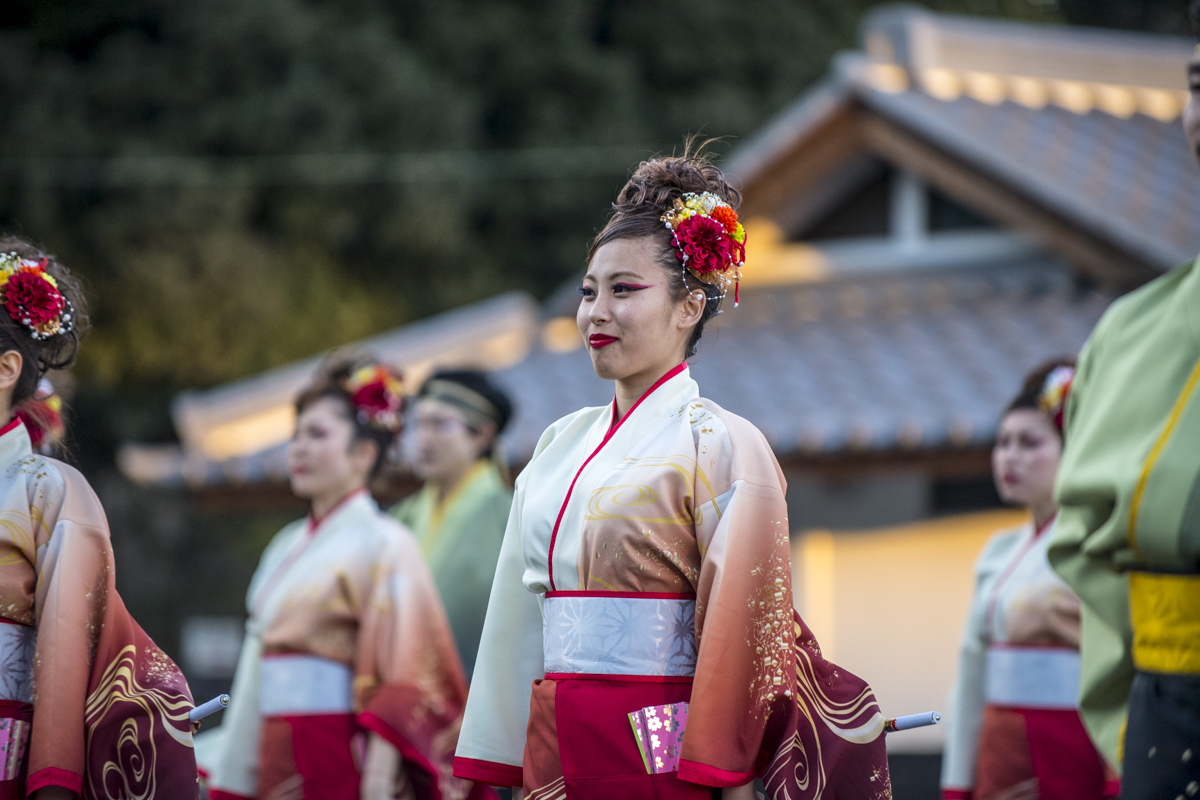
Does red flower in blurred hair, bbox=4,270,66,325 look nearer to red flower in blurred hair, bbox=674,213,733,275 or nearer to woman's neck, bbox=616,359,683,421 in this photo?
woman's neck, bbox=616,359,683,421

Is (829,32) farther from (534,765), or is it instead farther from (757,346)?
(534,765)

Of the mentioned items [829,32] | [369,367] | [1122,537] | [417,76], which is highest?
[829,32]

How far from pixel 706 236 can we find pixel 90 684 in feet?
4.84

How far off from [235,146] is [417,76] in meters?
1.99

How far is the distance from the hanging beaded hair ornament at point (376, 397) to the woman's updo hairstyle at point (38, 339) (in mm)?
1368

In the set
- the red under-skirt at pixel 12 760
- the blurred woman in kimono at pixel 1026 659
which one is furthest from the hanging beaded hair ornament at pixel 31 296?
the blurred woman in kimono at pixel 1026 659

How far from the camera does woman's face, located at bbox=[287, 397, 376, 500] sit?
4023 mm

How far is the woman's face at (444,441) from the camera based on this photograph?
4617 millimetres

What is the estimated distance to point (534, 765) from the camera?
7.47 ft

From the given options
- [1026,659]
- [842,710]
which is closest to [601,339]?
[842,710]

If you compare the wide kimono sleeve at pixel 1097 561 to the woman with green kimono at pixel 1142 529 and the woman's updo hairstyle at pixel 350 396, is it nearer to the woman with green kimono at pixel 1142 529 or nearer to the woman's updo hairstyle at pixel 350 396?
the woman with green kimono at pixel 1142 529

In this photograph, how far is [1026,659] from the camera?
3605 mm

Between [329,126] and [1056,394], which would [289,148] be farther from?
[1056,394]

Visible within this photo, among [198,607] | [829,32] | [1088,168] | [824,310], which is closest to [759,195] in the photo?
[824,310]
